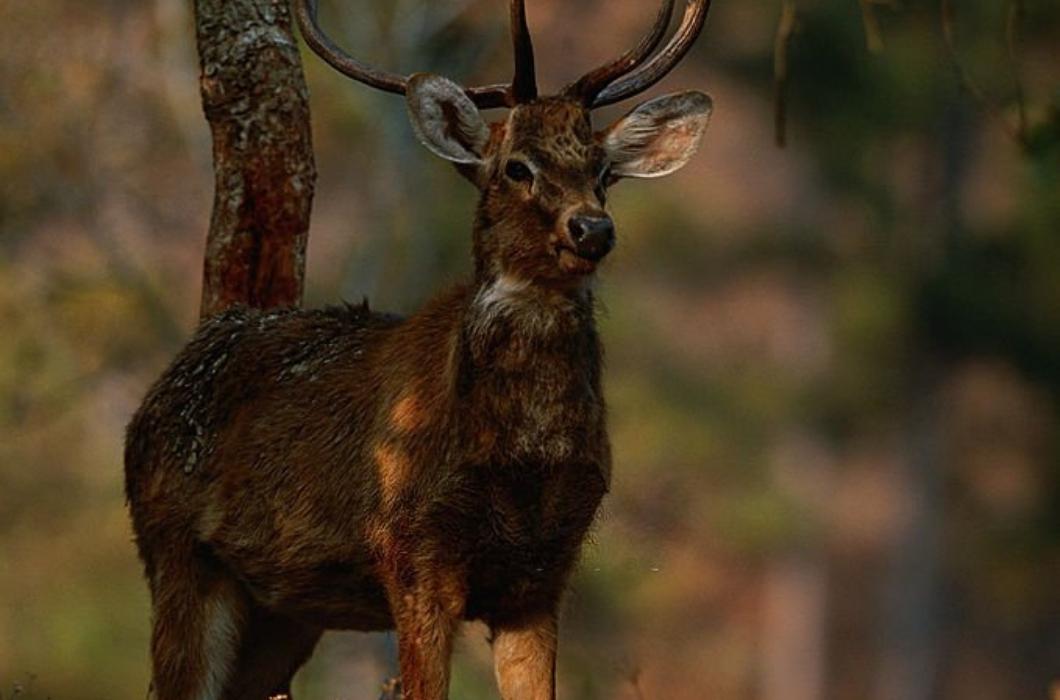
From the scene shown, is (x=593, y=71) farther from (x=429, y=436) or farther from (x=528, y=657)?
(x=528, y=657)

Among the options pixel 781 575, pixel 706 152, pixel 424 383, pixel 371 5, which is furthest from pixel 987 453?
pixel 424 383

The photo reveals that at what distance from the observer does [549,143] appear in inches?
388

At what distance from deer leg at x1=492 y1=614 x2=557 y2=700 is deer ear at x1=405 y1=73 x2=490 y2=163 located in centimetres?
178

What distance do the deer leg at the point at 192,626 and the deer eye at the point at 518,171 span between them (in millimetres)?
2192

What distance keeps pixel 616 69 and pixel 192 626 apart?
2.81 meters

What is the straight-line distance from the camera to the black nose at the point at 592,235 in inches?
371

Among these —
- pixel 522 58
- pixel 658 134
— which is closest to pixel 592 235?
pixel 522 58

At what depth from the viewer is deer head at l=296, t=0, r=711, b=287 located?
9680mm

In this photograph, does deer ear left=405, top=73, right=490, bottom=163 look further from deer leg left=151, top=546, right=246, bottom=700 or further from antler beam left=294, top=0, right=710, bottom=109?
deer leg left=151, top=546, right=246, bottom=700

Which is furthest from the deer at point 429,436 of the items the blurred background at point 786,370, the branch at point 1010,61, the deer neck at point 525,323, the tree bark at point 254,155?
the blurred background at point 786,370

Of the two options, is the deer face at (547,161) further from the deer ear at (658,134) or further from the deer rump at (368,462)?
the deer rump at (368,462)

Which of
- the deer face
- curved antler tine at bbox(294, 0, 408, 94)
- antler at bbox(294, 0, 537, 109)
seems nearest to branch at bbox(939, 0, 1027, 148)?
the deer face

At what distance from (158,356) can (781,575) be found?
20.1 meters

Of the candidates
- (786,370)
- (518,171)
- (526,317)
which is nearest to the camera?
(526,317)
